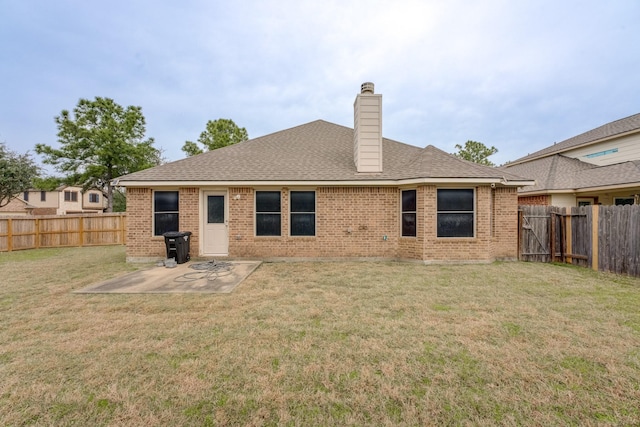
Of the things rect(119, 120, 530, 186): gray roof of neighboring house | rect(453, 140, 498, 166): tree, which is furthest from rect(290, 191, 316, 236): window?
rect(453, 140, 498, 166): tree

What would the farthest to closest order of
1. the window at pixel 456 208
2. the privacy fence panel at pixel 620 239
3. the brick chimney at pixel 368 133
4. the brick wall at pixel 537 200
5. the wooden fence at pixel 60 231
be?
the brick wall at pixel 537 200 → the wooden fence at pixel 60 231 → the brick chimney at pixel 368 133 → the window at pixel 456 208 → the privacy fence panel at pixel 620 239

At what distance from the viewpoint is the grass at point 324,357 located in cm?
216

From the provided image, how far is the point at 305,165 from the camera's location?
9.25 meters

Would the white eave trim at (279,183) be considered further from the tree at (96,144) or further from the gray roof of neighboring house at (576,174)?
the tree at (96,144)

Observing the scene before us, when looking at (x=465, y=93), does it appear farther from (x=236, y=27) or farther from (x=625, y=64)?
(x=236, y=27)

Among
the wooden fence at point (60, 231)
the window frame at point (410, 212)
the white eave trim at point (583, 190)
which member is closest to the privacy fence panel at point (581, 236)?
the white eave trim at point (583, 190)

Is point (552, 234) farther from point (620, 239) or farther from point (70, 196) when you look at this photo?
point (70, 196)

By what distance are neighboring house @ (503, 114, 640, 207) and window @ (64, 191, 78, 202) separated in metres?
50.7

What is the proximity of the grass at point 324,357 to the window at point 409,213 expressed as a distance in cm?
326

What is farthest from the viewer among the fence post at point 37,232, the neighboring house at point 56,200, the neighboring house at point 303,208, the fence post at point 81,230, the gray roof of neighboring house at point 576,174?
the neighboring house at point 56,200

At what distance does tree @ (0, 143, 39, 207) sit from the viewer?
22.1m

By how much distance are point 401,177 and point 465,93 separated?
23178 millimetres

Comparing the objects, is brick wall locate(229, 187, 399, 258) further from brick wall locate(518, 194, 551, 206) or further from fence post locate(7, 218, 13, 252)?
fence post locate(7, 218, 13, 252)

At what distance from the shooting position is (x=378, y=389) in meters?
2.41
